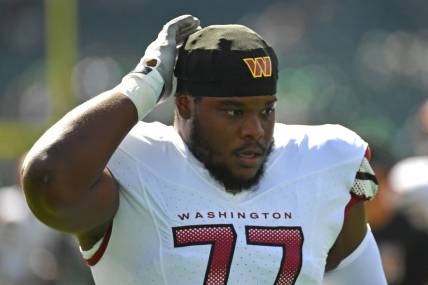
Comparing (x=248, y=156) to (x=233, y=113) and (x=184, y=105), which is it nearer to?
(x=233, y=113)

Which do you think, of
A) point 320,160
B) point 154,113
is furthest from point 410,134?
point 320,160

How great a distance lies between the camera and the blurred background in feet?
33.2

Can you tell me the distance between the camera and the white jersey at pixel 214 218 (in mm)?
3217

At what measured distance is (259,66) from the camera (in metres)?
3.32

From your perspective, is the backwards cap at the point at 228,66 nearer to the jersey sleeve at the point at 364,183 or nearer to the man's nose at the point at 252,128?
the man's nose at the point at 252,128

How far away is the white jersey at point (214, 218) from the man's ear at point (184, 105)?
80 millimetres

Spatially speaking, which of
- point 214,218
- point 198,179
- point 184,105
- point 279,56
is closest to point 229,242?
point 214,218

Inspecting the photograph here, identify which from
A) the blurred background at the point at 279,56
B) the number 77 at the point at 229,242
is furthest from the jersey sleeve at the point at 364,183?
the blurred background at the point at 279,56

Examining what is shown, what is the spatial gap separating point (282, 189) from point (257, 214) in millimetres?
124

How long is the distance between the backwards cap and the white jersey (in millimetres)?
206

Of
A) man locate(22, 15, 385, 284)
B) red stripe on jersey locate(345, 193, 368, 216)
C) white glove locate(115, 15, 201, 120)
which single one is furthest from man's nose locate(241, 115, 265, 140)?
red stripe on jersey locate(345, 193, 368, 216)

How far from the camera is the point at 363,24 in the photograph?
1058 cm

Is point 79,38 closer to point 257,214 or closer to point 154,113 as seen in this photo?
point 154,113

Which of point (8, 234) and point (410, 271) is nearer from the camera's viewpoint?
point (410, 271)
